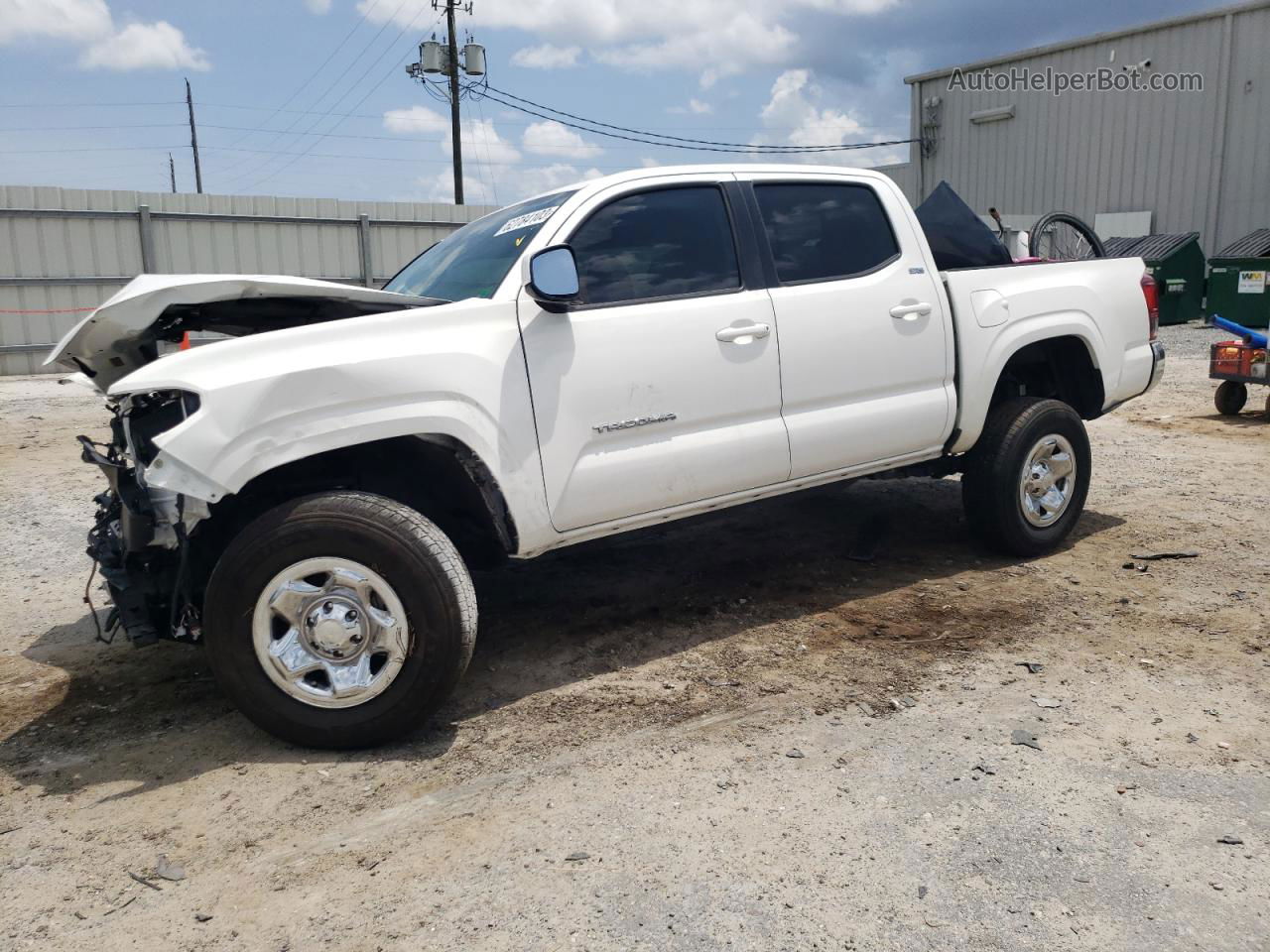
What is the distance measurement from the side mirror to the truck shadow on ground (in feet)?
4.43

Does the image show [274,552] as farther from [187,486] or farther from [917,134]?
[917,134]

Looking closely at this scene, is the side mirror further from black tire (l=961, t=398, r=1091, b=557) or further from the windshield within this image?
black tire (l=961, t=398, r=1091, b=557)

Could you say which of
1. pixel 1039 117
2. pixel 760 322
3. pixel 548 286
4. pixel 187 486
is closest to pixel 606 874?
pixel 187 486

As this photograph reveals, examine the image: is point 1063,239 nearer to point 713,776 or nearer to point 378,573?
point 713,776

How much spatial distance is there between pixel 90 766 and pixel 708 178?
10.5 ft

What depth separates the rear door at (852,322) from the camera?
4145 millimetres

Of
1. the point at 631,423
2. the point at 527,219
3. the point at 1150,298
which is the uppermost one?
the point at 527,219

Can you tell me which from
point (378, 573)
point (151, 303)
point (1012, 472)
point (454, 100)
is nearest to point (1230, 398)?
point (1012, 472)

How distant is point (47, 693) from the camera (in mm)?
3766

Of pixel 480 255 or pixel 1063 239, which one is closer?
pixel 480 255

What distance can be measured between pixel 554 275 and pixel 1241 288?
1808cm

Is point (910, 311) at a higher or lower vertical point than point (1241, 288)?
lower

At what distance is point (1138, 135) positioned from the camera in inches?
864

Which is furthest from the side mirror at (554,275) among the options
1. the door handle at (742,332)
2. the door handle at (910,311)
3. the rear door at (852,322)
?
the door handle at (910,311)
